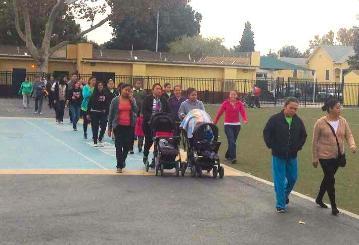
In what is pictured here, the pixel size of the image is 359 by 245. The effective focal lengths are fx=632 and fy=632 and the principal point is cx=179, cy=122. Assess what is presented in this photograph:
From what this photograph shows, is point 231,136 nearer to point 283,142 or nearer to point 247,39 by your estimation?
point 283,142

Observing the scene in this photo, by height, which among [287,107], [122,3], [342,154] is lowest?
[342,154]

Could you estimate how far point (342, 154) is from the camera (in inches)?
352

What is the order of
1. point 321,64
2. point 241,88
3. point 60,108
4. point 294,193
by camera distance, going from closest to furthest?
point 294,193 → point 60,108 → point 241,88 → point 321,64

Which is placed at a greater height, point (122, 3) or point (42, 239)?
point (122, 3)

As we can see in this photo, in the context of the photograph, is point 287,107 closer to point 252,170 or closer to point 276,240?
point 276,240

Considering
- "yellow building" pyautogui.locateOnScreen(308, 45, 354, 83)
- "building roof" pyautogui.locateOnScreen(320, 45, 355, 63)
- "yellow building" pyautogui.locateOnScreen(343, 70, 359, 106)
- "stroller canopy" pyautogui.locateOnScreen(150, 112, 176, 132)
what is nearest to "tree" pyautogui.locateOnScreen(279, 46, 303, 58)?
"yellow building" pyautogui.locateOnScreen(308, 45, 354, 83)

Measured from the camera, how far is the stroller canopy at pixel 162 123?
12258 mm

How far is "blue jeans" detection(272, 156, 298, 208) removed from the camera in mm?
8859

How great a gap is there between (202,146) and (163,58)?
41.3 m

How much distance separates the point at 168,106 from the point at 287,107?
4.65 metres

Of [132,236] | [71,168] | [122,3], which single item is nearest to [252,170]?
[71,168]

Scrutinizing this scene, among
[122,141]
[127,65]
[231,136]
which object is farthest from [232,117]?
[127,65]

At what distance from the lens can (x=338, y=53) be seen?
90062mm

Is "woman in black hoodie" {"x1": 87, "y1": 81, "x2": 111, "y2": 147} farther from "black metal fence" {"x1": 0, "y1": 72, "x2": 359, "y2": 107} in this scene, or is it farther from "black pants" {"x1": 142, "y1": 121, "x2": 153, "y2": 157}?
"black metal fence" {"x1": 0, "y1": 72, "x2": 359, "y2": 107}
